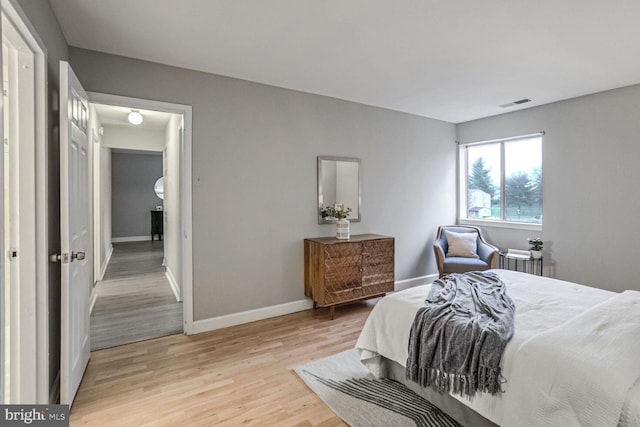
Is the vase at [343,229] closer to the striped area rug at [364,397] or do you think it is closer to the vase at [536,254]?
A: the striped area rug at [364,397]

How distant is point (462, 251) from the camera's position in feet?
14.9

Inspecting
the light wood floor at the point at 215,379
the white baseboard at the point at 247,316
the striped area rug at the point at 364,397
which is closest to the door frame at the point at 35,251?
the light wood floor at the point at 215,379

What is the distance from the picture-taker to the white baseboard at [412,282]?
15.3ft

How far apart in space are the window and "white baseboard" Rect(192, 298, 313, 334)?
122 inches

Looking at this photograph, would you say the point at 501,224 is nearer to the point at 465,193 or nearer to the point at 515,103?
the point at 465,193

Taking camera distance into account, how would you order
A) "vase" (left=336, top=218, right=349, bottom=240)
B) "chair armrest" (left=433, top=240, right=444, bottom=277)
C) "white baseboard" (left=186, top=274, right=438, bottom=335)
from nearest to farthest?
"white baseboard" (left=186, top=274, right=438, bottom=335), "vase" (left=336, top=218, right=349, bottom=240), "chair armrest" (left=433, top=240, right=444, bottom=277)

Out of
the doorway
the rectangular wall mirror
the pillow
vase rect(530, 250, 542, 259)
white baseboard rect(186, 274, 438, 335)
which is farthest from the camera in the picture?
the pillow

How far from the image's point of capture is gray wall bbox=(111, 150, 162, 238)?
9055mm

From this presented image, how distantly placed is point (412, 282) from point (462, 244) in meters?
0.88

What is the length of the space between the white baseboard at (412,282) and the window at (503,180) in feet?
3.92

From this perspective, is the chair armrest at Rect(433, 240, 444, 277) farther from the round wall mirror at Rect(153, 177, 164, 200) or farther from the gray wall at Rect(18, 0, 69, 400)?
the round wall mirror at Rect(153, 177, 164, 200)

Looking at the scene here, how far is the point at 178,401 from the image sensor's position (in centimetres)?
217

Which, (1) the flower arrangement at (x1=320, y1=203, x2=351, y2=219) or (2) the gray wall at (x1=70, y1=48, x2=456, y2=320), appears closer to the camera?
(2) the gray wall at (x1=70, y1=48, x2=456, y2=320)

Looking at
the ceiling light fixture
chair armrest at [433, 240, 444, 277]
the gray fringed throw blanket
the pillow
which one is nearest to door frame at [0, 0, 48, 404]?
the gray fringed throw blanket
